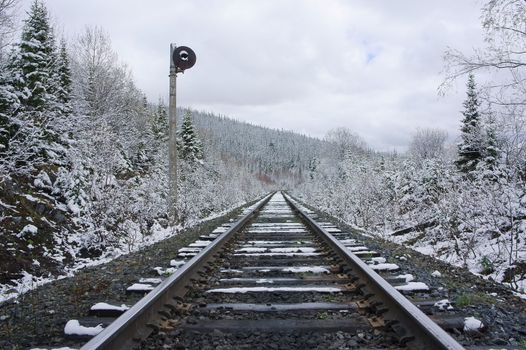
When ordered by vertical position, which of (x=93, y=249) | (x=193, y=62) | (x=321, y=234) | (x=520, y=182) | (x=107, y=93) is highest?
(x=107, y=93)

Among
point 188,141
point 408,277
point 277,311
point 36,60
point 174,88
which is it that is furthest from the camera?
point 188,141

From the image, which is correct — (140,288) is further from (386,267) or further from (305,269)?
(386,267)

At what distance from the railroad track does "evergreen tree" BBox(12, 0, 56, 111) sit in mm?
11748

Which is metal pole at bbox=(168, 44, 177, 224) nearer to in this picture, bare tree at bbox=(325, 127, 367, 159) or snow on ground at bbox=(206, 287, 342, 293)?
snow on ground at bbox=(206, 287, 342, 293)

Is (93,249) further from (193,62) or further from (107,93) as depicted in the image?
(107,93)

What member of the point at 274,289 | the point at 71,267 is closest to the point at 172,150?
the point at 71,267

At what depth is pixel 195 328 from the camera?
10.8 ft

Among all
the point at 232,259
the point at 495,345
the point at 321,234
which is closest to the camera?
the point at 495,345

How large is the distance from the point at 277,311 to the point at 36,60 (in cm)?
2042

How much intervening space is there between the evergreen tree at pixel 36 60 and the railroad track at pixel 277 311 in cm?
1175

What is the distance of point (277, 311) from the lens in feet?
12.3

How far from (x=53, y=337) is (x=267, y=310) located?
5.45 ft

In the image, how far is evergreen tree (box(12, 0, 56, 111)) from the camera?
15.4m

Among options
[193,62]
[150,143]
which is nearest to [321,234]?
[193,62]
